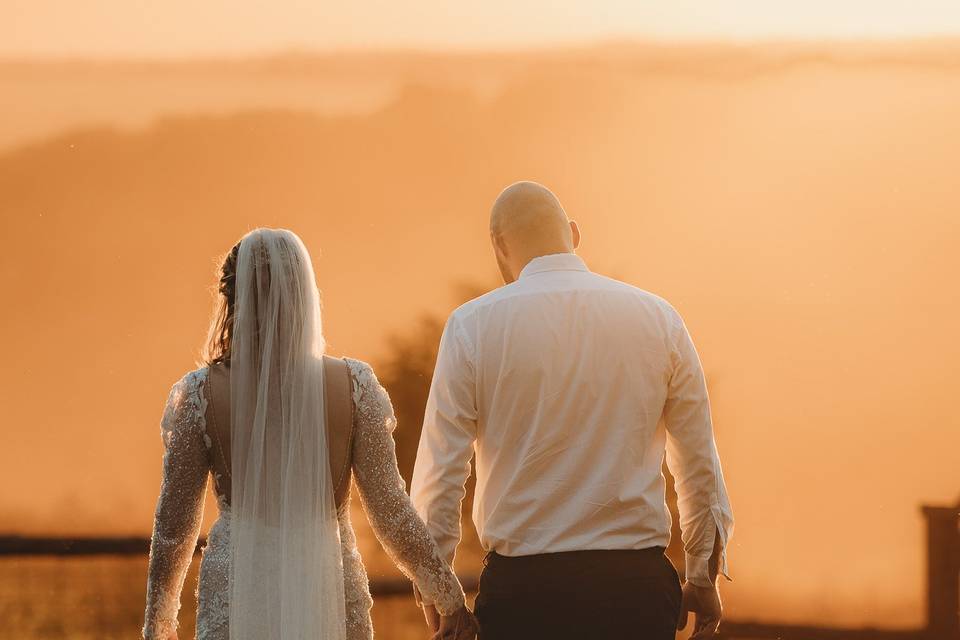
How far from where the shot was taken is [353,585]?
267 cm

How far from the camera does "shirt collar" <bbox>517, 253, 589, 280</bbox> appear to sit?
2.78 metres

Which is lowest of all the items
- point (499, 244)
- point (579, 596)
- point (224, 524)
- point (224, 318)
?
point (579, 596)

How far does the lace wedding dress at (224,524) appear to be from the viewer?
101 inches

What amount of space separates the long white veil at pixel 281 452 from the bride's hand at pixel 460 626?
245 millimetres

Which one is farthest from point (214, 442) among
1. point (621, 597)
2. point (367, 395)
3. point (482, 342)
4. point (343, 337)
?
point (343, 337)

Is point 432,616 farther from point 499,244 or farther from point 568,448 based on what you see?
point 499,244

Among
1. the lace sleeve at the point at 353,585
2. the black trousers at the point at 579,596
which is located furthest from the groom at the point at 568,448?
the lace sleeve at the point at 353,585

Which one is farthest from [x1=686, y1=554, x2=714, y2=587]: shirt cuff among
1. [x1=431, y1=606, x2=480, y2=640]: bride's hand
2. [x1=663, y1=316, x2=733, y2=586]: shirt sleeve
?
[x1=431, y1=606, x2=480, y2=640]: bride's hand

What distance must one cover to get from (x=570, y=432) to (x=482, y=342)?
281 millimetres

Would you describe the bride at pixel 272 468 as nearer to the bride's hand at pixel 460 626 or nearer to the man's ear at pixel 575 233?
the bride's hand at pixel 460 626

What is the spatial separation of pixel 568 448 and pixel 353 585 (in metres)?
0.56

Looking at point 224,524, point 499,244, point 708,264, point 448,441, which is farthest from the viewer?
point 708,264

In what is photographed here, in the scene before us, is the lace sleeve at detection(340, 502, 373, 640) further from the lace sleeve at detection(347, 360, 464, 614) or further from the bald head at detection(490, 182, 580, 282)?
the bald head at detection(490, 182, 580, 282)

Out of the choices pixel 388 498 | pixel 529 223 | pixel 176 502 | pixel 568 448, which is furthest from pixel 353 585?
pixel 529 223
